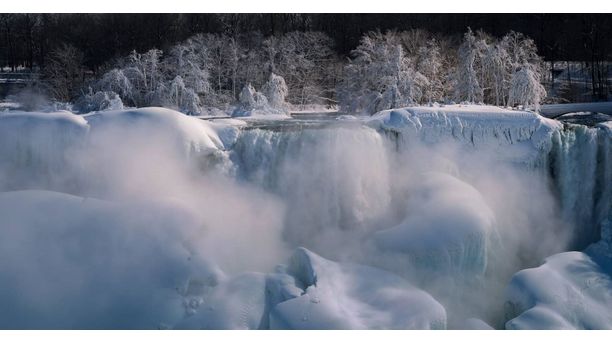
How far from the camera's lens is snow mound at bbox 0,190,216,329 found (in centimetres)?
473

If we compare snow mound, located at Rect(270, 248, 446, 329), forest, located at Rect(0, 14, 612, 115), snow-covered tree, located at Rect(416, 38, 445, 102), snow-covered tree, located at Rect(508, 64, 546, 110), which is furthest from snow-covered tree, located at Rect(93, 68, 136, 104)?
snow-covered tree, located at Rect(508, 64, 546, 110)

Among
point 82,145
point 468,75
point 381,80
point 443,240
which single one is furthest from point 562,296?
point 381,80

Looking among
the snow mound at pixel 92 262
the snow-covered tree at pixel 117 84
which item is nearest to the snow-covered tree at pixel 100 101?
the snow-covered tree at pixel 117 84

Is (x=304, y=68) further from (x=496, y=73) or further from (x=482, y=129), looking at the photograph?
(x=482, y=129)

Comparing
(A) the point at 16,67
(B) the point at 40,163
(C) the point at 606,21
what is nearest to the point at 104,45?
(A) the point at 16,67

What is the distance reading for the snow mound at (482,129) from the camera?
6.72 meters

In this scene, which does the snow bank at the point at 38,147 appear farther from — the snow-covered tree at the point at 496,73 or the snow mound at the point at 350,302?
the snow-covered tree at the point at 496,73

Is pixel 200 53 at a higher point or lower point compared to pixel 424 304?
higher

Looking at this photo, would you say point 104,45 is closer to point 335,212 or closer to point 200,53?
point 200,53

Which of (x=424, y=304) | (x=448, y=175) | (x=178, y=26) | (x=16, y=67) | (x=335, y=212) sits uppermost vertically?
(x=178, y=26)

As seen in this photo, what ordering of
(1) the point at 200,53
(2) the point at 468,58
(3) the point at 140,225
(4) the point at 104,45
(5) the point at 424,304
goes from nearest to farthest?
1. (5) the point at 424,304
2. (3) the point at 140,225
3. (4) the point at 104,45
4. (1) the point at 200,53
5. (2) the point at 468,58

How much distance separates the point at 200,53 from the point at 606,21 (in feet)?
20.0

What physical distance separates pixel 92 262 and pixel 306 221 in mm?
2496

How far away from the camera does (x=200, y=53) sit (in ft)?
31.3
